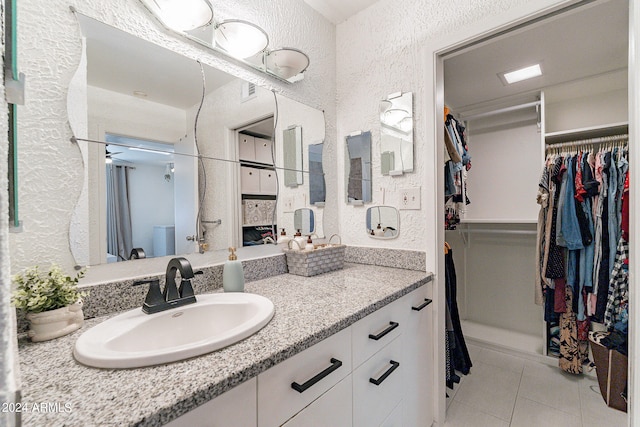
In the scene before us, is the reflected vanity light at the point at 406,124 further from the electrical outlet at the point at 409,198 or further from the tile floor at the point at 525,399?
the tile floor at the point at 525,399

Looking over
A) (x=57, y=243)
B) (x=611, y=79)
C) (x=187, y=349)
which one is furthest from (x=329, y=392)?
(x=611, y=79)

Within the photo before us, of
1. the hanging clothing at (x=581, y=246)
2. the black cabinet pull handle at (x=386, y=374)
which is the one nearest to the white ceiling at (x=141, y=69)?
the black cabinet pull handle at (x=386, y=374)

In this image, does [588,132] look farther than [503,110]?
No

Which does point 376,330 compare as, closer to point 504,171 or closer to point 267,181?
point 267,181

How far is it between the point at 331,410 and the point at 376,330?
314mm

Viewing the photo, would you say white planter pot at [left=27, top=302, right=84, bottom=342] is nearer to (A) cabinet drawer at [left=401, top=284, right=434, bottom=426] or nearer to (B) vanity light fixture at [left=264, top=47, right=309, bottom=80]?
(A) cabinet drawer at [left=401, top=284, right=434, bottom=426]

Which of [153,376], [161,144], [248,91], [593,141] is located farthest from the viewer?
[593,141]

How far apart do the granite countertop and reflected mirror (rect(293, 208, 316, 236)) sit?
710mm

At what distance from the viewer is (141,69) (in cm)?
106

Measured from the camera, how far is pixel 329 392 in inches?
32.2

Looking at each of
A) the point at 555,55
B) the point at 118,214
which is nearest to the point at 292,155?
the point at 118,214

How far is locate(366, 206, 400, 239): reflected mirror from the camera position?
5.34 feet

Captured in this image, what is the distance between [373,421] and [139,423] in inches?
33.2

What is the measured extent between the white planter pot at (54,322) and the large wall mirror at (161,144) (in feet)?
0.63
